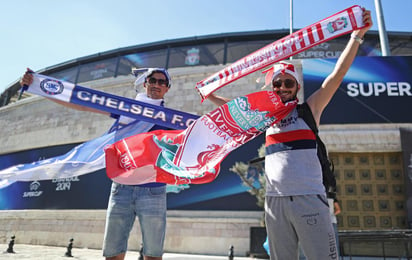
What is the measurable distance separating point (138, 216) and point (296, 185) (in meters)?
1.37

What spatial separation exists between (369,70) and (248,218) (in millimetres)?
7417

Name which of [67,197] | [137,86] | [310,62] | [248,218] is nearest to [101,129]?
[67,197]

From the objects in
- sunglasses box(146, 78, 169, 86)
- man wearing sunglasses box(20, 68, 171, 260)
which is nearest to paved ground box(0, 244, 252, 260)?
man wearing sunglasses box(20, 68, 171, 260)

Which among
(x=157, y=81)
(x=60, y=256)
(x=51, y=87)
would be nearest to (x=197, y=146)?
(x=157, y=81)

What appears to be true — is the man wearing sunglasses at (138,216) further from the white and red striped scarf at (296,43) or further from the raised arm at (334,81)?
the raised arm at (334,81)

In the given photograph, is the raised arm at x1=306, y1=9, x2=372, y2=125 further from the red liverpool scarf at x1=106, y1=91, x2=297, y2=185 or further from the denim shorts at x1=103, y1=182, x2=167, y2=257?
the denim shorts at x1=103, y1=182, x2=167, y2=257

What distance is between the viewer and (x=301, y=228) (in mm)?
1820

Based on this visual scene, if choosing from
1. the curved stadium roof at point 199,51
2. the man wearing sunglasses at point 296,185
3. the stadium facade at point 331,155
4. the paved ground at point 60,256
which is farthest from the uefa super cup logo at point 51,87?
the curved stadium roof at point 199,51

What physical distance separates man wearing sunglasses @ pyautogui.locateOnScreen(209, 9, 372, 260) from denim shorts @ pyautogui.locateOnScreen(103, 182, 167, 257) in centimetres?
95

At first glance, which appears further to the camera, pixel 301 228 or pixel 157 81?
pixel 157 81

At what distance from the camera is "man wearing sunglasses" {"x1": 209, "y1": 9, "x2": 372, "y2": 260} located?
180 centimetres

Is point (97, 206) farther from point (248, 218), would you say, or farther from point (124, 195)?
point (124, 195)

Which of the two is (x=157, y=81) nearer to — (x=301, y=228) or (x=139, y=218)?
(x=139, y=218)

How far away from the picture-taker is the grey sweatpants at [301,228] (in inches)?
69.7
